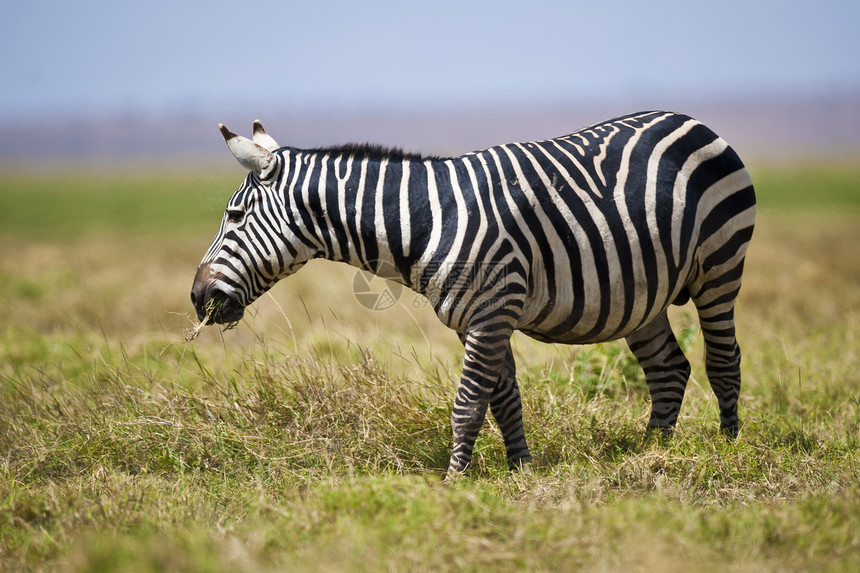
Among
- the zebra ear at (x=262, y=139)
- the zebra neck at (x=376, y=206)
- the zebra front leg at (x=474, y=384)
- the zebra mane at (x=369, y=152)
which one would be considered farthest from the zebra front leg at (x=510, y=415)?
the zebra ear at (x=262, y=139)

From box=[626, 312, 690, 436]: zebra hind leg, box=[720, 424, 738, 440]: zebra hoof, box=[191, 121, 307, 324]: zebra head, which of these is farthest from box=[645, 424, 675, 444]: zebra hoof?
box=[191, 121, 307, 324]: zebra head

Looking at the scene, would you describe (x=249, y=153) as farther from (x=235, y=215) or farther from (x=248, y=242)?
(x=248, y=242)

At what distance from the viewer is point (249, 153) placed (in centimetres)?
456

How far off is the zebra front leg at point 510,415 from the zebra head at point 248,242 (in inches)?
61.8

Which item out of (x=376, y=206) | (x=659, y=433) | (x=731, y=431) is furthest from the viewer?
(x=731, y=431)

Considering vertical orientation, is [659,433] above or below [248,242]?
below

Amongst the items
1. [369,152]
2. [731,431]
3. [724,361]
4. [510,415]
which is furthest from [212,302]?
[731,431]

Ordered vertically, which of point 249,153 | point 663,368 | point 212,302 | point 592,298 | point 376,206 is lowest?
point 663,368

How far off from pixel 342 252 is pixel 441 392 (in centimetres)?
151

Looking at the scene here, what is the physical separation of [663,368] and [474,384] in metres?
1.82

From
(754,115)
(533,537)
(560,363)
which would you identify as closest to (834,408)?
(560,363)

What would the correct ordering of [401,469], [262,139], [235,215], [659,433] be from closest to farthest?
1. [235,215]
2. [401,469]
3. [262,139]
4. [659,433]

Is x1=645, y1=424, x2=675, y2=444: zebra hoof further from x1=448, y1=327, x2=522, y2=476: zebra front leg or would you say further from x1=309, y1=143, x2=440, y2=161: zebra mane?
x1=309, y1=143, x2=440, y2=161: zebra mane

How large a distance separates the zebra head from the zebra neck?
0.50 feet
